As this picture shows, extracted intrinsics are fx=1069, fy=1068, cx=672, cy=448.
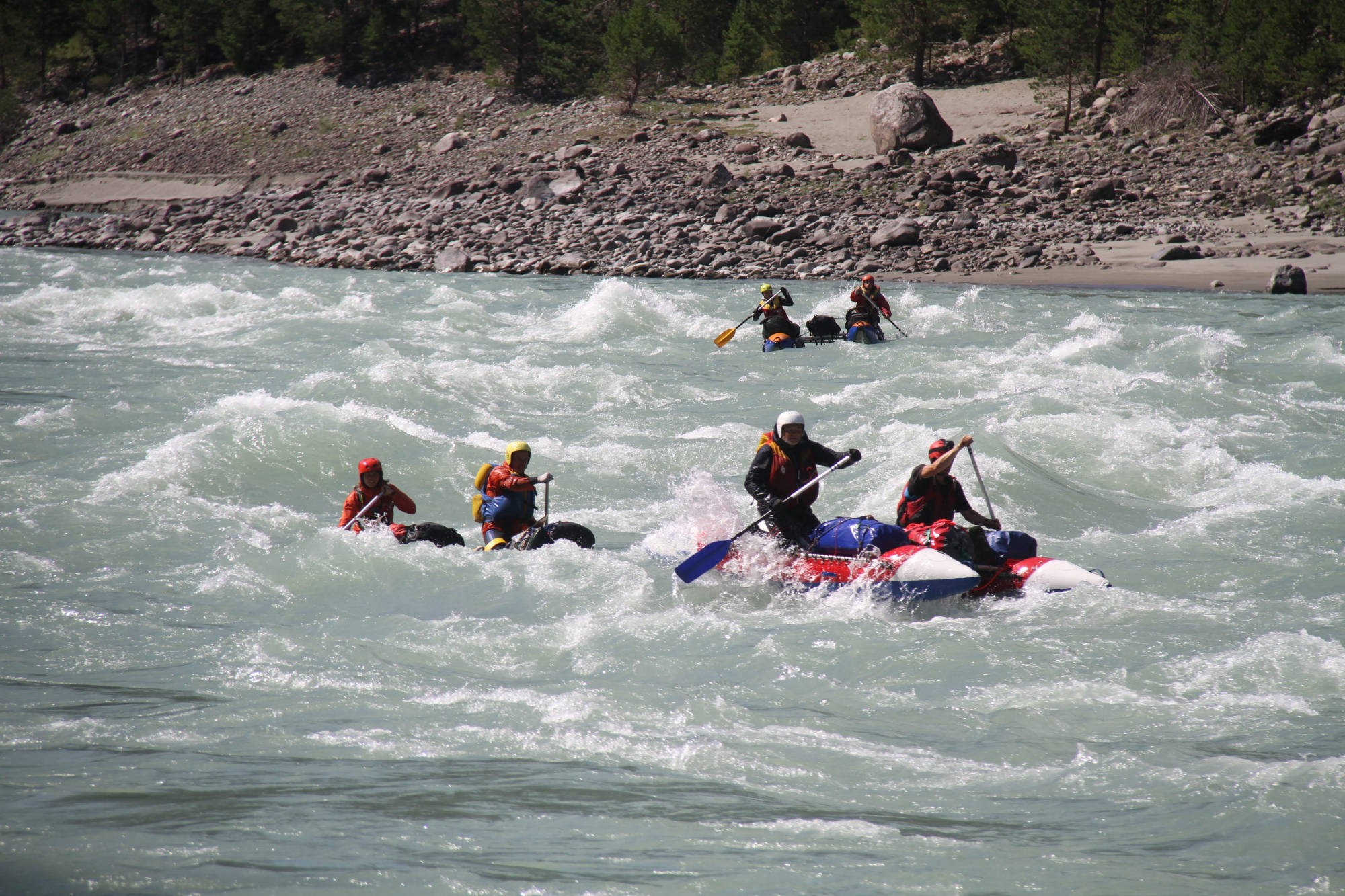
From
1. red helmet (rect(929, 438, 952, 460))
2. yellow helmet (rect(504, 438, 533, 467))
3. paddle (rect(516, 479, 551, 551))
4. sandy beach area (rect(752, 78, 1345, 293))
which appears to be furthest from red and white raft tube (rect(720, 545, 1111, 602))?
sandy beach area (rect(752, 78, 1345, 293))

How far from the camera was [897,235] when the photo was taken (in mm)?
25562

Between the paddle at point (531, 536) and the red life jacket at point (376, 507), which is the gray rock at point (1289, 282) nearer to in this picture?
the paddle at point (531, 536)

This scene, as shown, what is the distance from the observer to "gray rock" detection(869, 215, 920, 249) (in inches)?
1004

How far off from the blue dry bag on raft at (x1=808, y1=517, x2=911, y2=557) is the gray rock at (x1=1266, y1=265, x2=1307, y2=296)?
16.2 metres

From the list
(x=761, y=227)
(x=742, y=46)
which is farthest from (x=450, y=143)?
(x=761, y=227)

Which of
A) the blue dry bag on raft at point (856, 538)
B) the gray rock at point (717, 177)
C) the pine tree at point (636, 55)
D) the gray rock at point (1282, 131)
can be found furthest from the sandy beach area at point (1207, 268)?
the pine tree at point (636, 55)

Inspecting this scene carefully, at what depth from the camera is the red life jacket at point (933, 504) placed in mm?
7645

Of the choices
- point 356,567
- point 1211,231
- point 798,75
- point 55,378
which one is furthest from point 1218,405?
point 798,75

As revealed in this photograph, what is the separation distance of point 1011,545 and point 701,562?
216 centimetres

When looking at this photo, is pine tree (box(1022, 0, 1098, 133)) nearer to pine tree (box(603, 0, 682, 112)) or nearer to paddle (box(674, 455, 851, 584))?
pine tree (box(603, 0, 682, 112))

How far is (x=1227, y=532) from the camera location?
8.84 meters

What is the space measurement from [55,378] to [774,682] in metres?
13.5

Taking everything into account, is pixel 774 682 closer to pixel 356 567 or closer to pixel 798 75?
pixel 356 567

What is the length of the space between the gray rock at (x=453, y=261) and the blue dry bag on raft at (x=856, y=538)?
72.8 ft
